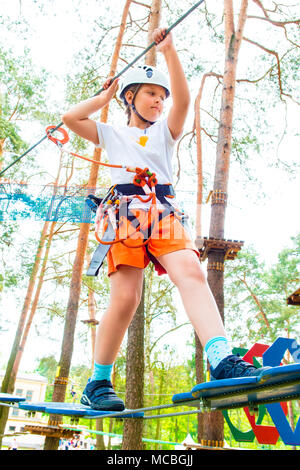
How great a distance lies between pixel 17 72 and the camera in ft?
39.3

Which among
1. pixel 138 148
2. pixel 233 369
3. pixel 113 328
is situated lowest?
pixel 233 369

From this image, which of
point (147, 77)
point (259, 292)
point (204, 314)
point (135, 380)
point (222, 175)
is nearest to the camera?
point (204, 314)

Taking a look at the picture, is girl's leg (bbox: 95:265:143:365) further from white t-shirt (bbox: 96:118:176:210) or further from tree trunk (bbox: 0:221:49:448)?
tree trunk (bbox: 0:221:49:448)

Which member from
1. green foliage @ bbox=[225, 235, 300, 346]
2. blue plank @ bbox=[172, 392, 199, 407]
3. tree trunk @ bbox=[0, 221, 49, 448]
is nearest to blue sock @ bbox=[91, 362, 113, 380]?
blue plank @ bbox=[172, 392, 199, 407]

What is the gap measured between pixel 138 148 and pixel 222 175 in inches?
198

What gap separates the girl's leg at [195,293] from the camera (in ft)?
5.46

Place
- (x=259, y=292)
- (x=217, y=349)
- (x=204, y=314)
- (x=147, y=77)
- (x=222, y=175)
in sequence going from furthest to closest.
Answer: (x=259, y=292) → (x=222, y=175) → (x=147, y=77) → (x=204, y=314) → (x=217, y=349)

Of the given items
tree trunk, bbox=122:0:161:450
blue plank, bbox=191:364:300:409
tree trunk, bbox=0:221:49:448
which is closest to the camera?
blue plank, bbox=191:364:300:409

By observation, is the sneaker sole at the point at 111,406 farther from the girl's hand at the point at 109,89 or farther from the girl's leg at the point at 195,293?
the girl's hand at the point at 109,89

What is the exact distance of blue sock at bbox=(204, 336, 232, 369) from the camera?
5.12 ft

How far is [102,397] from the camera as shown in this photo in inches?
76.9

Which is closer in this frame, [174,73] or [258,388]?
[258,388]

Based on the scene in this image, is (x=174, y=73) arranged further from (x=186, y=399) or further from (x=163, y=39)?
(x=186, y=399)

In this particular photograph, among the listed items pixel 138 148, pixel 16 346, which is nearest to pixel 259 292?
pixel 16 346
